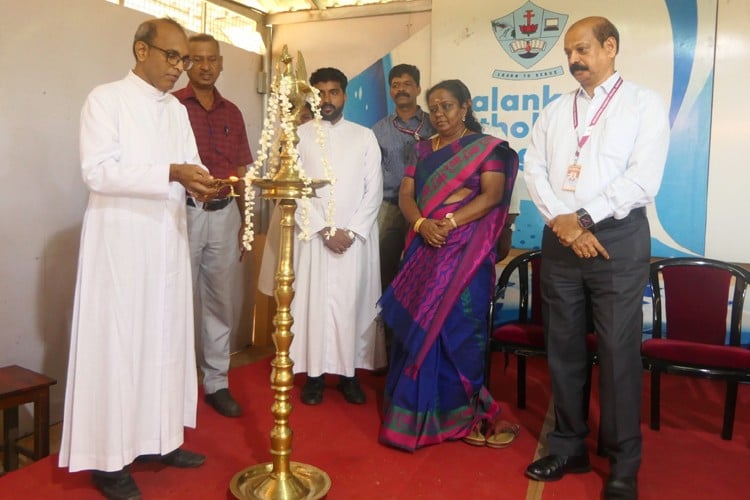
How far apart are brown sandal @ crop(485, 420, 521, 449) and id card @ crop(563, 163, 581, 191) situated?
115 cm

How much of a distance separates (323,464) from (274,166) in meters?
1.25

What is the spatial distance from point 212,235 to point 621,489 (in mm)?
2145

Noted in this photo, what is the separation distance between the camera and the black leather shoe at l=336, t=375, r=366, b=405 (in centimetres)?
340

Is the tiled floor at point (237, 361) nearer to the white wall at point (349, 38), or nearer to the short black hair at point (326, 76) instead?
the short black hair at point (326, 76)

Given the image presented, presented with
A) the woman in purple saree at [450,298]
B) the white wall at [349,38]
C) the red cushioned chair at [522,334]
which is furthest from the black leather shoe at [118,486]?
the white wall at [349,38]

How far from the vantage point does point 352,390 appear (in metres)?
3.44

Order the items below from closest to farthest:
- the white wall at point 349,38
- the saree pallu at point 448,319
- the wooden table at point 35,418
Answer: the wooden table at point 35,418
the saree pallu at point 448,319
the white wall at point 349,38

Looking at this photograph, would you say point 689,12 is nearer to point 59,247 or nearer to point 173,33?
point 173,33

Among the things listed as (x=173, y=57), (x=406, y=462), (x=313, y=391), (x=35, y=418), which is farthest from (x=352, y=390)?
(x=173, y=57)

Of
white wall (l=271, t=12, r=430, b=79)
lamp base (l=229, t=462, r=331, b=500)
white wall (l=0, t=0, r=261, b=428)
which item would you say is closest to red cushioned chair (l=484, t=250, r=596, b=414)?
lamp base (l=229, t=462, r=331, b=500)

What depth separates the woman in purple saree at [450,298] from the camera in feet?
9.35

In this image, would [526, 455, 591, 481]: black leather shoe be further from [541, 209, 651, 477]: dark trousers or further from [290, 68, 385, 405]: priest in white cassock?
[290, 68, 385, 405]: priest in white cassock

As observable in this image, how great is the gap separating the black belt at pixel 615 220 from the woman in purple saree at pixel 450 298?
61 centimetres

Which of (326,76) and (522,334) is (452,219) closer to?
(522,334)
